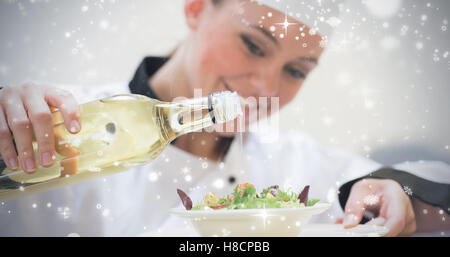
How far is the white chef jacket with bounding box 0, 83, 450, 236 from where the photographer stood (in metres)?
0.86

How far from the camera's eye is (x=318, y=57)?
2.90 ft

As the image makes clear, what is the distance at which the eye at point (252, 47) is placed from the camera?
85 cm

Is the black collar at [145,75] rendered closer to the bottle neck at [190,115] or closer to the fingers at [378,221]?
the bottle neck at [190,115]

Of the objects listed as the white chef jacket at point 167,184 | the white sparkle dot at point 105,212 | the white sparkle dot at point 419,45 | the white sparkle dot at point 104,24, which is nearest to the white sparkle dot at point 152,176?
the white chef jacket at point 167,184

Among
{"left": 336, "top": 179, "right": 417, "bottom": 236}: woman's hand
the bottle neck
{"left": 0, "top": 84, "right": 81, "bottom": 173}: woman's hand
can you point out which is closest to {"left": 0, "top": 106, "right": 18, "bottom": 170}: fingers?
{"left": 0, "top": 84, "right": 81, "bottom": 173}: woman's hand

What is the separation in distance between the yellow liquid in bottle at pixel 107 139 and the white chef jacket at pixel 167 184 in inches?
13.2

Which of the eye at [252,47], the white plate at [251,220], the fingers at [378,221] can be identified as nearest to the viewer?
the white plate at [251,220]

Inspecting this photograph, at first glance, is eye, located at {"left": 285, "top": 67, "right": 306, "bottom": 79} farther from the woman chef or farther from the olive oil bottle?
the olive oil bottle

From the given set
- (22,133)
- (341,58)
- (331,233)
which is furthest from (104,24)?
(331,233)

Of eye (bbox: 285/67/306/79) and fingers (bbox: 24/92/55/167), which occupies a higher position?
eye (bbox: 285/67/306/79)

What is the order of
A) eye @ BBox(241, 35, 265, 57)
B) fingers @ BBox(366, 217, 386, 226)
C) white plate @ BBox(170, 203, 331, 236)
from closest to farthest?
1. white plate @ BBox(170, 203, 331, 236)
2. fingers @ BBox(366, 217, 386, 226)
3. eye @ BBox(241, 35, 265, 57)

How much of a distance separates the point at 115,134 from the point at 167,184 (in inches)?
16.3

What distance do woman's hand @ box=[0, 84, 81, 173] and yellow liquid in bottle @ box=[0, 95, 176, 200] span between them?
0.06 feet
